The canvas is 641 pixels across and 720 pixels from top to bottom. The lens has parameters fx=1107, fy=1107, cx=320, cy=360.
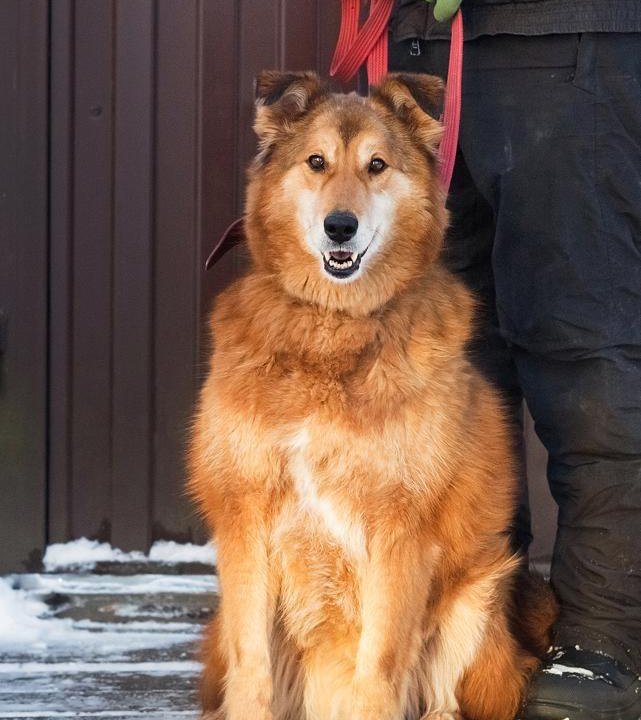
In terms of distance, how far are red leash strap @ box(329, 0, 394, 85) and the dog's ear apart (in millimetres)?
132

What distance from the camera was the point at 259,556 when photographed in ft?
8.89

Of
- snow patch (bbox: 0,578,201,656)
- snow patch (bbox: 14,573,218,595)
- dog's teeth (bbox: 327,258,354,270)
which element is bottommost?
snow patch (bbox: 0,578,201,656)

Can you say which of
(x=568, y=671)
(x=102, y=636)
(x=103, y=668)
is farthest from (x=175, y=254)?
(x=568, y=671)

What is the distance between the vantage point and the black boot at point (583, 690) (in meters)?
2.85

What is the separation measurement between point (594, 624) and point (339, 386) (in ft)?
3.17

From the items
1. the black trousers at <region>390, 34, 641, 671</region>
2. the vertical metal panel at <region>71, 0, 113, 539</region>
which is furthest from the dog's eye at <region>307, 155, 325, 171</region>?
the vertical metal panel at <region>71, 0, 113, 539</region>

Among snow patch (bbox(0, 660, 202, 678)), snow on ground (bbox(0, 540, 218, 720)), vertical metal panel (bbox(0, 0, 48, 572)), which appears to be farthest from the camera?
vertical metal panel (bbox(0, 0, 48, 572))

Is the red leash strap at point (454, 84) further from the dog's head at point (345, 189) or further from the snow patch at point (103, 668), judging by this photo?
the snow patch at point (103, 668)

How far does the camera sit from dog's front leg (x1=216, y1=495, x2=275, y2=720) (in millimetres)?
2689

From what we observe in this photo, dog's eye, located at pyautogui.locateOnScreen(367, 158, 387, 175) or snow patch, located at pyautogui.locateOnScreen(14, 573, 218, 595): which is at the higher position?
dog's eye, located at pyautogui.locateOnScreen(367, 158, 387, 175)

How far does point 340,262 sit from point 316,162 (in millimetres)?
314

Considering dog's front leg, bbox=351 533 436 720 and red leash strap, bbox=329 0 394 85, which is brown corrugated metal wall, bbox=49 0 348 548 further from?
dog's front leg, bbox=351 533 436 720

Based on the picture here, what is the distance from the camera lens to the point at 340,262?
279 centimetres

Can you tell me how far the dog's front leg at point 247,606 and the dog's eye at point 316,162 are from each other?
0.89 meters
